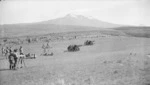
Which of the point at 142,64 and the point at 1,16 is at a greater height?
the point at 1,16

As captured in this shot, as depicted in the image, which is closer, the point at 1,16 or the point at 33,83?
the point at 33,83

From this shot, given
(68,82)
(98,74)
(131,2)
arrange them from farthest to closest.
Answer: (131,2) < (98,74) < (68,82)

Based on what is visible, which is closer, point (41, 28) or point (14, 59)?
point (14, 59)

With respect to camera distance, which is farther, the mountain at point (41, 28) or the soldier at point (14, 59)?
the mountain at point (41, 28)

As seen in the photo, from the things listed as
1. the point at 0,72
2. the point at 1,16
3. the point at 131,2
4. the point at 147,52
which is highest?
the point at 131,2

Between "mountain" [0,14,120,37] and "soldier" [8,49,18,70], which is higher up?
"mountain" [0,14,120,37]

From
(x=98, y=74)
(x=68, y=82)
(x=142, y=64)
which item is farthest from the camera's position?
(x=142, y=64)

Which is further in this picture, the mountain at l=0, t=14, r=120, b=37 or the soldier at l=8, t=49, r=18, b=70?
the mountain at l=0, t=14, r=120, b=37

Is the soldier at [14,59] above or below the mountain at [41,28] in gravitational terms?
below

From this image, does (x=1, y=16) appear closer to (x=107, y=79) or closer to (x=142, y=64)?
(x=107, y=79)

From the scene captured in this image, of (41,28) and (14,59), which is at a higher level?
(41,28)

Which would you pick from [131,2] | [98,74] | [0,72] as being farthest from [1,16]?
[131,2]
